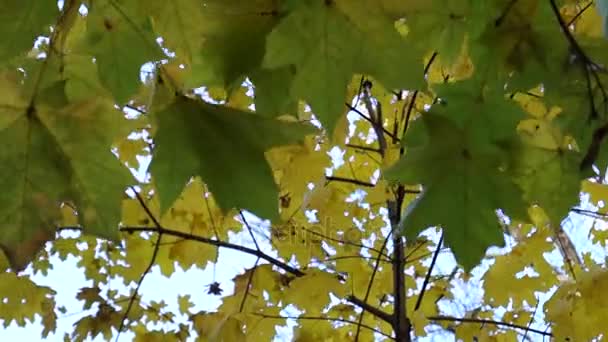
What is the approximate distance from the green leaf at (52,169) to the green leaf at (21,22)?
52mm

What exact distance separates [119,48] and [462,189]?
45 cm

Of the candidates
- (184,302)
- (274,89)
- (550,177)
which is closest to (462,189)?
A: (550,177)

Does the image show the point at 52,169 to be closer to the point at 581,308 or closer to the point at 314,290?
the point at 314,290

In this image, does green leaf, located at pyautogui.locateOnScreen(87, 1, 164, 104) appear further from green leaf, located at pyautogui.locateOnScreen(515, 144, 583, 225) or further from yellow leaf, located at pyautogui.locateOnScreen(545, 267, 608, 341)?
yellow leaf, located at pyautogui.locateOnScreen(545, 267, 608, 341)

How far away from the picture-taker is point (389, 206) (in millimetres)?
1746

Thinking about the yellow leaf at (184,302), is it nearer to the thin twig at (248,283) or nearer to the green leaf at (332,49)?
the thin twig at (248,283)

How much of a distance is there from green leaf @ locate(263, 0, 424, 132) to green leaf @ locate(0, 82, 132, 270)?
0.20m

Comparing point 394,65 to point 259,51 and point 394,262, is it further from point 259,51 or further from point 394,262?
point 394,262

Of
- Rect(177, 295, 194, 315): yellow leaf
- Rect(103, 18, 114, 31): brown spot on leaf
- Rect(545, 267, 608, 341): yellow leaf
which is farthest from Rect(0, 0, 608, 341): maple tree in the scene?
Rect(177, 295, 194, 315): yellow leaf

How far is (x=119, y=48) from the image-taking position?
0.76 m

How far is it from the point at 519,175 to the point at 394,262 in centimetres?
76

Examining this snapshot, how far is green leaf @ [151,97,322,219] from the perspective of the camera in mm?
687

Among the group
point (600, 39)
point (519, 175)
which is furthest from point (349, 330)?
point (600, 39)

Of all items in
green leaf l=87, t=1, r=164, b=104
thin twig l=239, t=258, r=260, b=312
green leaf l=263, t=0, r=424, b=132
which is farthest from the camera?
thin twig l=239, t=258, r=260, b=312
